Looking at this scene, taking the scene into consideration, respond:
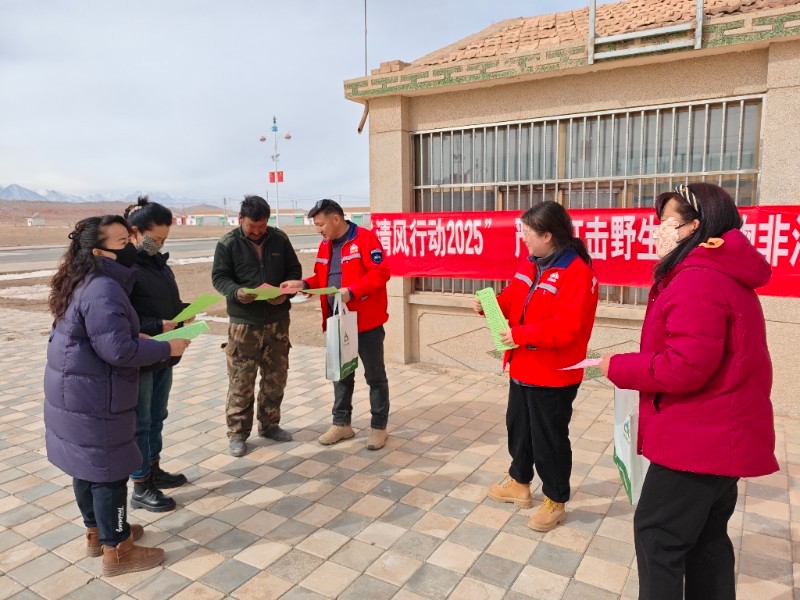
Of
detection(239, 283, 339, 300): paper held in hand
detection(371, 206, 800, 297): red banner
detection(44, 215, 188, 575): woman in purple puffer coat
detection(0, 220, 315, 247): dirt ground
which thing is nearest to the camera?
detection(44, 215, 188, 575): woman in purple puffer coat

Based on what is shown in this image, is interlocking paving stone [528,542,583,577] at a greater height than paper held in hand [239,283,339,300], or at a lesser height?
lesser

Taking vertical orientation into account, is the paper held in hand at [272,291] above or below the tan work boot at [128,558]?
above

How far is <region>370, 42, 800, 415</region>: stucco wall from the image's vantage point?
4.76 m

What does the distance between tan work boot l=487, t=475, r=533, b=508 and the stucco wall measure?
8.56ft

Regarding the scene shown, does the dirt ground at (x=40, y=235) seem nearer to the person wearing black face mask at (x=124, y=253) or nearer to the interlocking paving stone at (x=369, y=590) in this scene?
the person wearing black face mask at (x=124, y=253)

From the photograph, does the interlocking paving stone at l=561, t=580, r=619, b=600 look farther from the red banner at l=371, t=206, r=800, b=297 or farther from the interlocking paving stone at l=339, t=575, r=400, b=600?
the red banner at l=371, t=206, r=800, b=297

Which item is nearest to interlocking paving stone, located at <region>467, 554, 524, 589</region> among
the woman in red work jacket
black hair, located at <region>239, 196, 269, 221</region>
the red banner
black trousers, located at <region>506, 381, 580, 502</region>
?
the woman in red work jacket

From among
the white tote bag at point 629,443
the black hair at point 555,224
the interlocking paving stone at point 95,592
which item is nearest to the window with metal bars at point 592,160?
the black hair at point 555,224

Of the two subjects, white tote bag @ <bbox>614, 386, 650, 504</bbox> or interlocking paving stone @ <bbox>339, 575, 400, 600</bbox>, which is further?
interlocking paving stone @ <bbox>339, 575, 400, 600</bbox>

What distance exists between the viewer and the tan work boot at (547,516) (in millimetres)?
3176

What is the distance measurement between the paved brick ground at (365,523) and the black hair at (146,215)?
1.73 meters

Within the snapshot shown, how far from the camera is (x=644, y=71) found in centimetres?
530

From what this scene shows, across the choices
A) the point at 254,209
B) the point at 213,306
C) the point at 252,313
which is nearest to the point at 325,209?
the point at 254,209

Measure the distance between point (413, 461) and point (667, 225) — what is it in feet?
8.91
